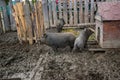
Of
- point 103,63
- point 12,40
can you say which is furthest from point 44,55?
point 12,40

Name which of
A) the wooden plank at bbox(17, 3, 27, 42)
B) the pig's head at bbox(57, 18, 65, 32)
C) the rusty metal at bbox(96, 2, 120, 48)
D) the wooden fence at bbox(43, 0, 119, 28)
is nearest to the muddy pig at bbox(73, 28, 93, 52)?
the rusty metal at bbox(96, 2, 120, 48)

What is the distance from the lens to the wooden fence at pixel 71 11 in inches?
363

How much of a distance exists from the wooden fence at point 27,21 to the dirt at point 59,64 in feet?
2.04

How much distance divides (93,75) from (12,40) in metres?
4.48

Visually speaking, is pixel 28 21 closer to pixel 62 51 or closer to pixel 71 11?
pixel 62 51

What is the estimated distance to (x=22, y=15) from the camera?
22.9 ft

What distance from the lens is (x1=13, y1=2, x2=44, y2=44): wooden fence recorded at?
6.97 m

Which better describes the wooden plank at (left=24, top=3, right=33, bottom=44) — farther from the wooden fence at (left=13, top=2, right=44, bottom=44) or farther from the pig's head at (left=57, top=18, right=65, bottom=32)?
the pig's head at (left=57, top=18, right=65, bottom=32)

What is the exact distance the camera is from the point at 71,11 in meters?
9.37

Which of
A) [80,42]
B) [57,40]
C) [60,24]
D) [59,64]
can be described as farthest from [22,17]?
[59,64]

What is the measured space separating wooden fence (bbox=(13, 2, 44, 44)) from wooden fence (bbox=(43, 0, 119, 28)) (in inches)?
81.6

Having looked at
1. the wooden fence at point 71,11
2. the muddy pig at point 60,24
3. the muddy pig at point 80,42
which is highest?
the wooden fence at point 71,11

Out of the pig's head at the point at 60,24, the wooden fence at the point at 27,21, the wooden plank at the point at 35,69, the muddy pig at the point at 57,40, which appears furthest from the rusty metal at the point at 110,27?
the pig's head at the point at 60,24

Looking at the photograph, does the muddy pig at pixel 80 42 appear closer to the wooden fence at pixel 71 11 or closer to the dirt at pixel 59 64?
the dirt at pixel 59 64
